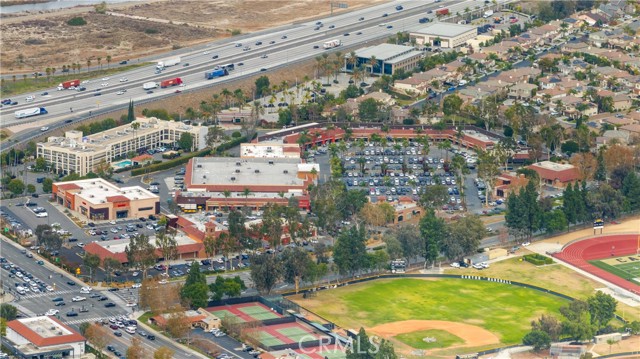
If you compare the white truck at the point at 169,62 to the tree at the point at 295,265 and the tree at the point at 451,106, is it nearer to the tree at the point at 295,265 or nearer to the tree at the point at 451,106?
the tree at the point at 451,106

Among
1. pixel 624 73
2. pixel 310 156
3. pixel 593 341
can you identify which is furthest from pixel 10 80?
pixel 593 341

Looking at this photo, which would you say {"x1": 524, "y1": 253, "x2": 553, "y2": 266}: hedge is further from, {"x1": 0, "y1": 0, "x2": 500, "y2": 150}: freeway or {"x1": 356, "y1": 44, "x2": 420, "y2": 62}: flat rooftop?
{"x1": 356, "y1": 44, "x2": 420, "y2": 62}: flat rooftop

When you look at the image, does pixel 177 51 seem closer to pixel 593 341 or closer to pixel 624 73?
pixel 624 73

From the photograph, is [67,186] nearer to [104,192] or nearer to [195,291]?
[104,192]

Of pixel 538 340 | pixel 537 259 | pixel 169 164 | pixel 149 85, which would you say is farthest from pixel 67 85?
pixel 538 340

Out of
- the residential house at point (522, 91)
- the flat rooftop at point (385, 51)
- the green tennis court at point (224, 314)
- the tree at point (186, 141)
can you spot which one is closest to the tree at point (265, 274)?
the green tennis court at point (224, 314)

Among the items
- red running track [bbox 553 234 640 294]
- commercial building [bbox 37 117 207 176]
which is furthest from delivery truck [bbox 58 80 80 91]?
red running track [bbox 553 234 640 294]
